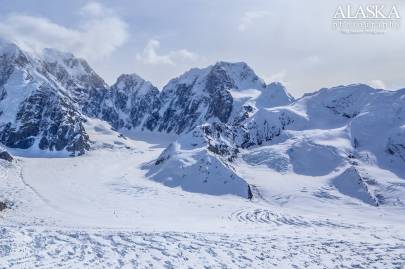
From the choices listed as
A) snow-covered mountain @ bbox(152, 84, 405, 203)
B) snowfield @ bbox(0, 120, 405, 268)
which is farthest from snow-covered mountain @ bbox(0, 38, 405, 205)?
snowfield @ bbox(0, 120, 405, 268)

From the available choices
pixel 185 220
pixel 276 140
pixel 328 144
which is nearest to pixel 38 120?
pixel 276 140

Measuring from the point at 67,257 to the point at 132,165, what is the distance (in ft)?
257

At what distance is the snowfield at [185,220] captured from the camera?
4269 cm

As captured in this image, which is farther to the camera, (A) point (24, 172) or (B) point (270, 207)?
(A) point (24, 172)

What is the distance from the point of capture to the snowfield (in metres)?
42.7

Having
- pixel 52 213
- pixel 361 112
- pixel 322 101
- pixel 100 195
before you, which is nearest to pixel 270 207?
pixel 100 195

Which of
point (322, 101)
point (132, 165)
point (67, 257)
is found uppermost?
point (322, 101)

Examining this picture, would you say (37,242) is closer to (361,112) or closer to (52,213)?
(52,213)

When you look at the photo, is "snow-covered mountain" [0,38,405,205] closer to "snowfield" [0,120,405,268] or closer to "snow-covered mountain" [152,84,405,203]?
"snow-covered mountain" [152,84,405,203]

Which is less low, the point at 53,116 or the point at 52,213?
the point at 53,116

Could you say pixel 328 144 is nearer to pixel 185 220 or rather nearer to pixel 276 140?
pixel 276 140

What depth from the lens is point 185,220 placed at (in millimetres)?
65688

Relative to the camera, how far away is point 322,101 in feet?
470

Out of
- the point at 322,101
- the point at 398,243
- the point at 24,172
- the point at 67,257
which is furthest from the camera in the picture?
the point at 322,101
